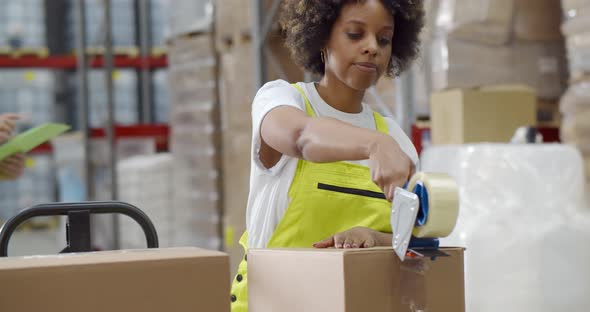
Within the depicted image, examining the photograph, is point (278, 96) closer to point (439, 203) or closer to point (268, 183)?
point (268, 183)

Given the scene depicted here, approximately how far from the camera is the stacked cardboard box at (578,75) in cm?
338

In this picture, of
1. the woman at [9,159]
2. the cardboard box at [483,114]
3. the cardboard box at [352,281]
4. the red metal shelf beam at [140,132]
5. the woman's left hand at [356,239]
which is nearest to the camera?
the cardboard box at [352,281]

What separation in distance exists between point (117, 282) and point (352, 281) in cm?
34

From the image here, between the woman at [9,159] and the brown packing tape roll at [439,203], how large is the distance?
1892 millimetres

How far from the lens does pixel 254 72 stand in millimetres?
5328

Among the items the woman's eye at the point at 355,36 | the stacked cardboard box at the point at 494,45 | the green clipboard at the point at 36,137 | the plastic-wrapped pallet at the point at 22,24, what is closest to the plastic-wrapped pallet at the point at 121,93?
the plastic-wrapped pallet at the point at 22,24

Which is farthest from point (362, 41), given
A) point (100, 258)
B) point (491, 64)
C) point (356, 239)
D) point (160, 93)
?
point (160, 93)

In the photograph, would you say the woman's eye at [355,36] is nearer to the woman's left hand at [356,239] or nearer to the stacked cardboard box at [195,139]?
the woman's left hand at [356,239]

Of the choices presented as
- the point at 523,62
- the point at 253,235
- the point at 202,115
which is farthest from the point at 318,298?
the point at 202,115

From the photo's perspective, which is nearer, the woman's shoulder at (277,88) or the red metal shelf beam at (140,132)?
the woman's shoulder at (277,88)

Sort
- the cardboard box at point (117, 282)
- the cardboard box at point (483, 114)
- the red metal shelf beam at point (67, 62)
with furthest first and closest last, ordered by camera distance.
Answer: the red metal shelf beam at point (67, 62), the cardboard box at point (483, 114), the cardboard box at point (117, 282)

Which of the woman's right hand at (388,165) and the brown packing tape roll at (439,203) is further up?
the woman's right hand at (388,165)

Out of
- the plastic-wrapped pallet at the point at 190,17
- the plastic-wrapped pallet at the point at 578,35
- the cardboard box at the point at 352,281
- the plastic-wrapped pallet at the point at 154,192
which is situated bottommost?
the plastic-wrapped pallet at the point at 154,192

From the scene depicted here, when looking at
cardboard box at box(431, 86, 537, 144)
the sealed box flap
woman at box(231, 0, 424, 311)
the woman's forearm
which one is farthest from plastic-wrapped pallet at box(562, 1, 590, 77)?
the sealed box flap
